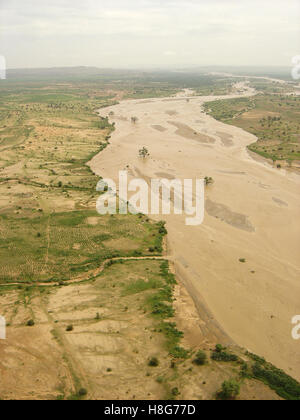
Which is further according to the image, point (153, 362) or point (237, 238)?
point (237, 238)

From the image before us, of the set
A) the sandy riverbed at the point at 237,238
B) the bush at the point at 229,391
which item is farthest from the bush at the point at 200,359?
the sandy riverbed at the point at 237,238

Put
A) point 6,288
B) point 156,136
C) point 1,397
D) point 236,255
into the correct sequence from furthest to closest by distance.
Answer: point 156,136, point 236,255, point 6,288, point 1,397

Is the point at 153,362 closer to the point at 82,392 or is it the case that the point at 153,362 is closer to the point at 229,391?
the point at 82,392

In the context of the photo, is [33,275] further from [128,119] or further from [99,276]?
[128,119]

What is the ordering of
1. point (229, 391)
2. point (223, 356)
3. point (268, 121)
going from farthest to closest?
point (268, 121) < point (223, 356) < point (229, 391)

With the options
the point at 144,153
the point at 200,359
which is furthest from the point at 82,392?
the point at 144,153

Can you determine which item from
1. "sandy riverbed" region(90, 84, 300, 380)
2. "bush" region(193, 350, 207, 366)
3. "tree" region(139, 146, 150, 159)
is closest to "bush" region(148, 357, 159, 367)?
"bush" region(193, 350, 207, 366)

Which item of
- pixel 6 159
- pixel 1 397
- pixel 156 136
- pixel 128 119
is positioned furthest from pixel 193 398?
pixel 128 119

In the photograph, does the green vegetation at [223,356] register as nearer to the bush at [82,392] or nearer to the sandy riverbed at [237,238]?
the sandy riverbed at [237,238]
